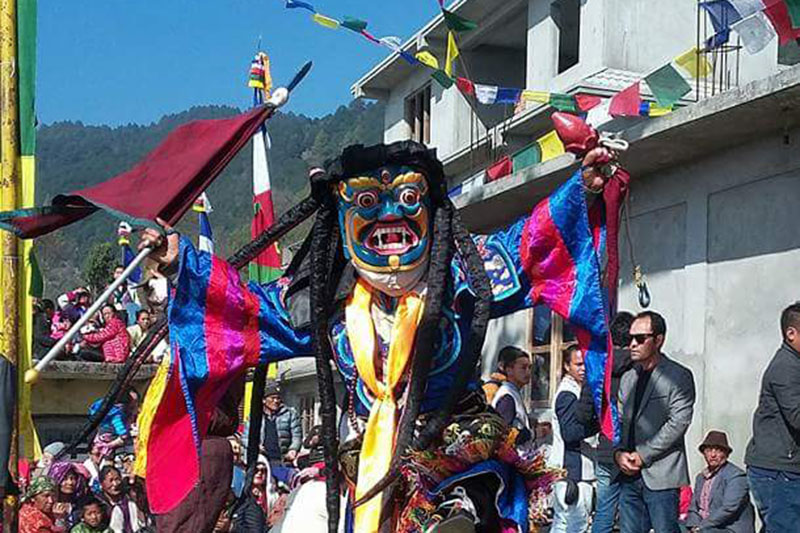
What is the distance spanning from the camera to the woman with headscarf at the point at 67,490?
336 inches

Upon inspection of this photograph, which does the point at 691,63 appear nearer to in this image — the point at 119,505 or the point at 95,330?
the point at 119,505

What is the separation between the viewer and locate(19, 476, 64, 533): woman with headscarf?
25.4 feet

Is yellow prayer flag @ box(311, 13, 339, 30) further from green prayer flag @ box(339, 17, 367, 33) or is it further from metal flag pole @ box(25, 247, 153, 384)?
metal flag pole @ box(25, 247, 153, 384)

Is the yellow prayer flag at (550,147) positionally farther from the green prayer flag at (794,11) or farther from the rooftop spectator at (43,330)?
the rooftop spectator at (43,330)

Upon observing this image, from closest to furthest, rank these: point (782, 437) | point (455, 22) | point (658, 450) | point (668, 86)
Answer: point (782, 437) → point (658, 450) → point (668, 86) → point (455, 22)

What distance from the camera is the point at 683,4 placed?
1249 centimetres

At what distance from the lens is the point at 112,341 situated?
46.9ft

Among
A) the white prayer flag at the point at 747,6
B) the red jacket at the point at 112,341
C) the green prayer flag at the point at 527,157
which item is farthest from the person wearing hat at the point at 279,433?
the white prayer flag at the point at 747,6

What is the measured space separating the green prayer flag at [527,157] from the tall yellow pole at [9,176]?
6.46 m

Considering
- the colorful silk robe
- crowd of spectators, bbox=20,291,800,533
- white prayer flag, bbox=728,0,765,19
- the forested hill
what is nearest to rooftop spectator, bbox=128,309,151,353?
crowd of spectators, bbox=20,291,800,533

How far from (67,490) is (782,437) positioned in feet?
17.7

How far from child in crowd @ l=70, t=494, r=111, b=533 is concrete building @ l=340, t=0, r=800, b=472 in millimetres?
4658

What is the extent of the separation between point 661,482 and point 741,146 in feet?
11.2

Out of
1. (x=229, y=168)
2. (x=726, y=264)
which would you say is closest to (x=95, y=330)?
(x=726, y=264)
